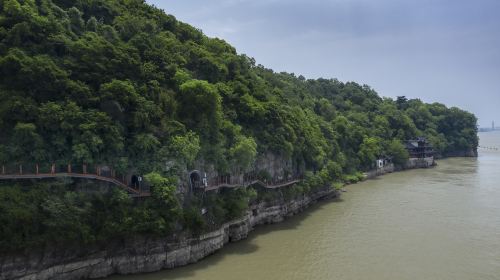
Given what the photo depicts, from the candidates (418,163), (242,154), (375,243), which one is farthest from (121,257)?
(418,163)

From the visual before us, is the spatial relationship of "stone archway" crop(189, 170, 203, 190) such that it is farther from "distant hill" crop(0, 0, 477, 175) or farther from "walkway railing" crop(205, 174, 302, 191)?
"distant hill" crop(0, 0, 477, 175)

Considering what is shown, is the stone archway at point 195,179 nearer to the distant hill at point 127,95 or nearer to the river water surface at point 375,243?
the distant hill at point 127,95

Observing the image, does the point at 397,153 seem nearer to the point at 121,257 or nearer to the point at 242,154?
the point at 242,154

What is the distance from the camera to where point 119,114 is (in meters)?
30.8

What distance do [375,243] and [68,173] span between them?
24863 millimetres

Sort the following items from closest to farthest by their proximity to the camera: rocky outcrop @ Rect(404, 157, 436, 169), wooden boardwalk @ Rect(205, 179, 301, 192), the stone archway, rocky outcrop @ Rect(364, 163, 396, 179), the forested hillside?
the forested hillside → the stone archway → wooden boardwalk @ Rect(205, 179, 301, 192) → rocky outcrop @ Rect(364, 163, 396, 179) → rocky outcrop @ Rect(404, 157, 436, 169)

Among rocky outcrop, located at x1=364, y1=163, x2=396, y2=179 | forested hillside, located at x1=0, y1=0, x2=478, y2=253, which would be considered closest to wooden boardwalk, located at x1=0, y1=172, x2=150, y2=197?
forested hillside, located at x1=0, y1=0, x2=478, y2=253

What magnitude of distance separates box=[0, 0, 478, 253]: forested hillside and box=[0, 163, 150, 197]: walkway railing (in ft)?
1.81

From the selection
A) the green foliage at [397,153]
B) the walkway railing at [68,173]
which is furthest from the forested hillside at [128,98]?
the green foliage at [397,153]

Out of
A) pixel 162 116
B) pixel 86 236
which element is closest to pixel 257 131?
pixel 162 116

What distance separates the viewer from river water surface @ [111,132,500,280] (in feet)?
94.6

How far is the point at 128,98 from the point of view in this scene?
31391 millimetres

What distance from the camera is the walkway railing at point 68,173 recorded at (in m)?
25.6

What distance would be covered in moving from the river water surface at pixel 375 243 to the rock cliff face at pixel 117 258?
0.71 m
